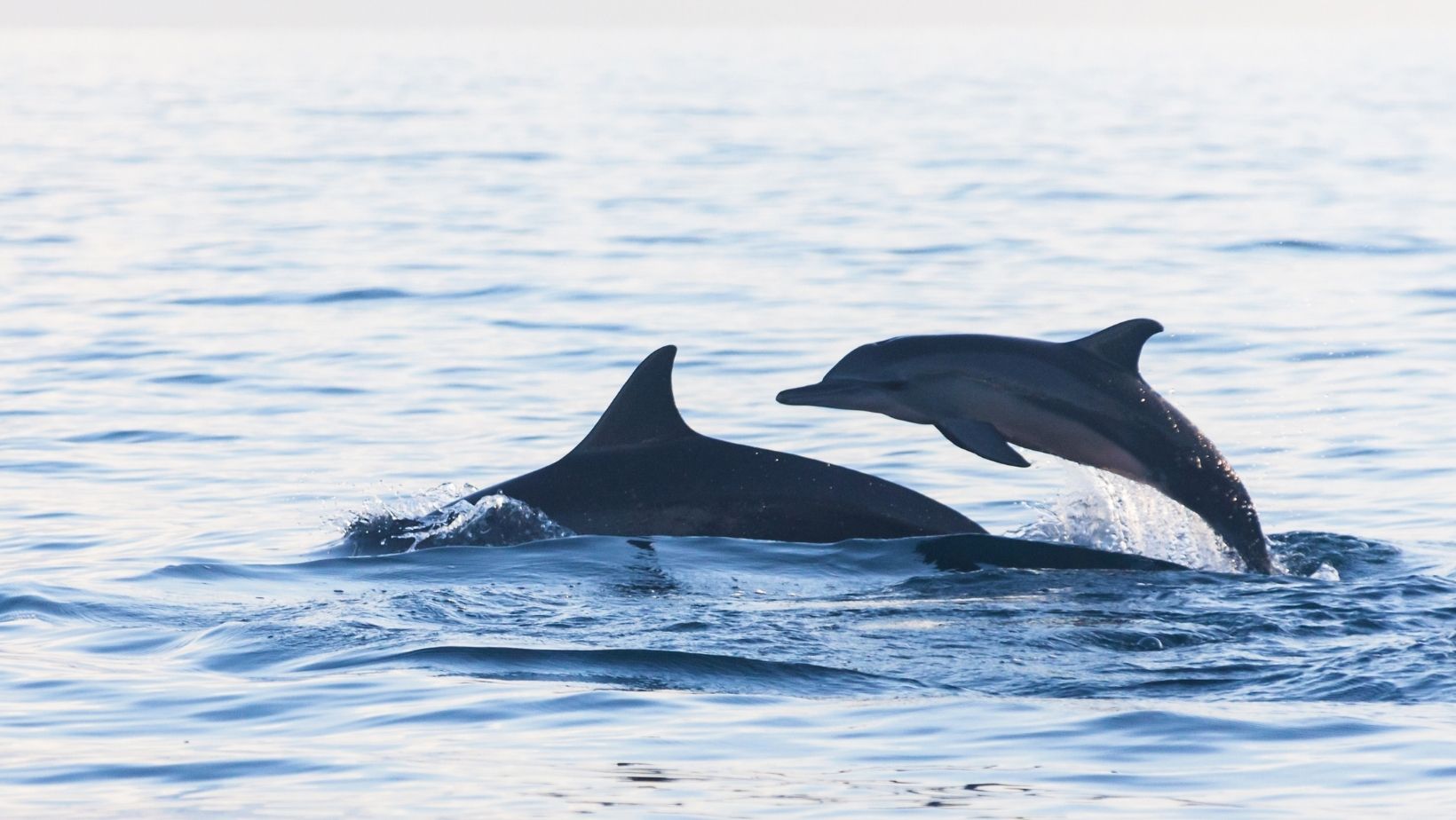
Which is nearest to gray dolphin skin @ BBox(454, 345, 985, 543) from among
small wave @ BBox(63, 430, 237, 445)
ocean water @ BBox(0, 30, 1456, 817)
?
ocean water @ BBox(0, 30, 1456, 817)

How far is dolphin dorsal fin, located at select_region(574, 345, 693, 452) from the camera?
1171cm

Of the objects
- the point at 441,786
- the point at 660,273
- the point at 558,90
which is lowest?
the point at 441,786

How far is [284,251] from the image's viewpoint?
29594 mm

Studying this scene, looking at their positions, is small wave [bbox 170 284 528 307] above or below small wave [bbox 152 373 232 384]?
above

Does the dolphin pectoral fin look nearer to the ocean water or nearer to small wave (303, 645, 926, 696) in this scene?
the ocean water

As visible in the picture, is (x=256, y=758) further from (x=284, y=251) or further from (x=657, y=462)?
(x=284, y=251)

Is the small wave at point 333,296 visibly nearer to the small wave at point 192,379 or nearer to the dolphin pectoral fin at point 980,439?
the small wave at point 192,379

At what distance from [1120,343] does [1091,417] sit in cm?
43

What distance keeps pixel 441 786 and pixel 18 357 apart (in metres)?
14.2

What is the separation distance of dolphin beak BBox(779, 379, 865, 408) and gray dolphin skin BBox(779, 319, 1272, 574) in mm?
406

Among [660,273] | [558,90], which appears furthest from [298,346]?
[558,90]

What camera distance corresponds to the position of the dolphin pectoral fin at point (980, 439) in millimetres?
11109

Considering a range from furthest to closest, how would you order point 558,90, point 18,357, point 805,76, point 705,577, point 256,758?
point 805,76, point 558,90, point 18,357, point 705,577, point 256,758

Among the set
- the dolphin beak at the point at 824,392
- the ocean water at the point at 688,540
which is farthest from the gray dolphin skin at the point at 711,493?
the dolphin beak at the point at 824,392
